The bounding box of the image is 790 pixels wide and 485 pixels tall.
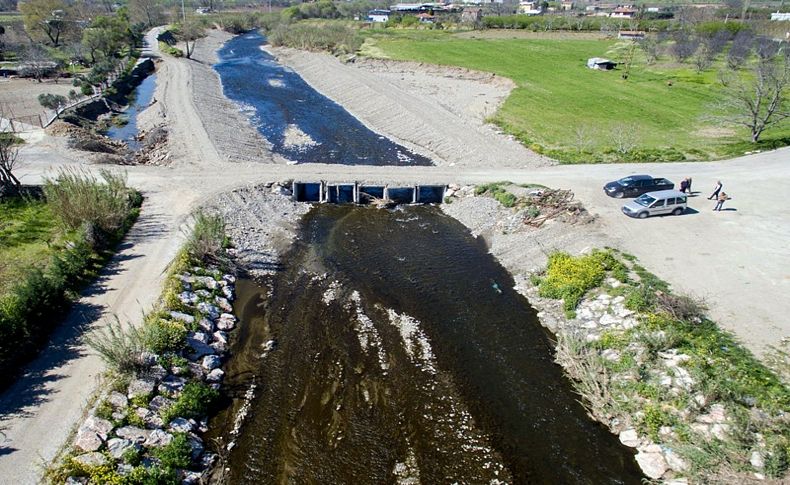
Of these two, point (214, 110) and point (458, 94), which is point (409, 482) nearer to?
point (214, 110)

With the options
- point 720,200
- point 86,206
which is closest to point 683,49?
point 720,200

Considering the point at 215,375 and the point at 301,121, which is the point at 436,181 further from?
the point at 301,121

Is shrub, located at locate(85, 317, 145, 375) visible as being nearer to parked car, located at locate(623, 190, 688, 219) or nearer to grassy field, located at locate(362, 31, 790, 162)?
parked car, located at locate(623, 190, 688, 219)

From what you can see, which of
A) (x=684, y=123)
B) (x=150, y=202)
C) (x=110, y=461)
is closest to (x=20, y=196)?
(x=150, y=202)

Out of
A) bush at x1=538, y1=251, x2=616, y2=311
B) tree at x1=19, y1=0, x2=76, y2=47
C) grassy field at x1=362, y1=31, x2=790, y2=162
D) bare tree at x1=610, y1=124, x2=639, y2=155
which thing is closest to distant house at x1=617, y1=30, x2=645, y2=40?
grassy field at x1=362, y1=31, x2=790, y2=162

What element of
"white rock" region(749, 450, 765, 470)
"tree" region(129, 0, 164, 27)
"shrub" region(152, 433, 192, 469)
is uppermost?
"tree" region(129, 0, 164, 27)

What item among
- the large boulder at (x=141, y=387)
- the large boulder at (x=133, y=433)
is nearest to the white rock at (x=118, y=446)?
the large boulder at (x=133, y=433)
